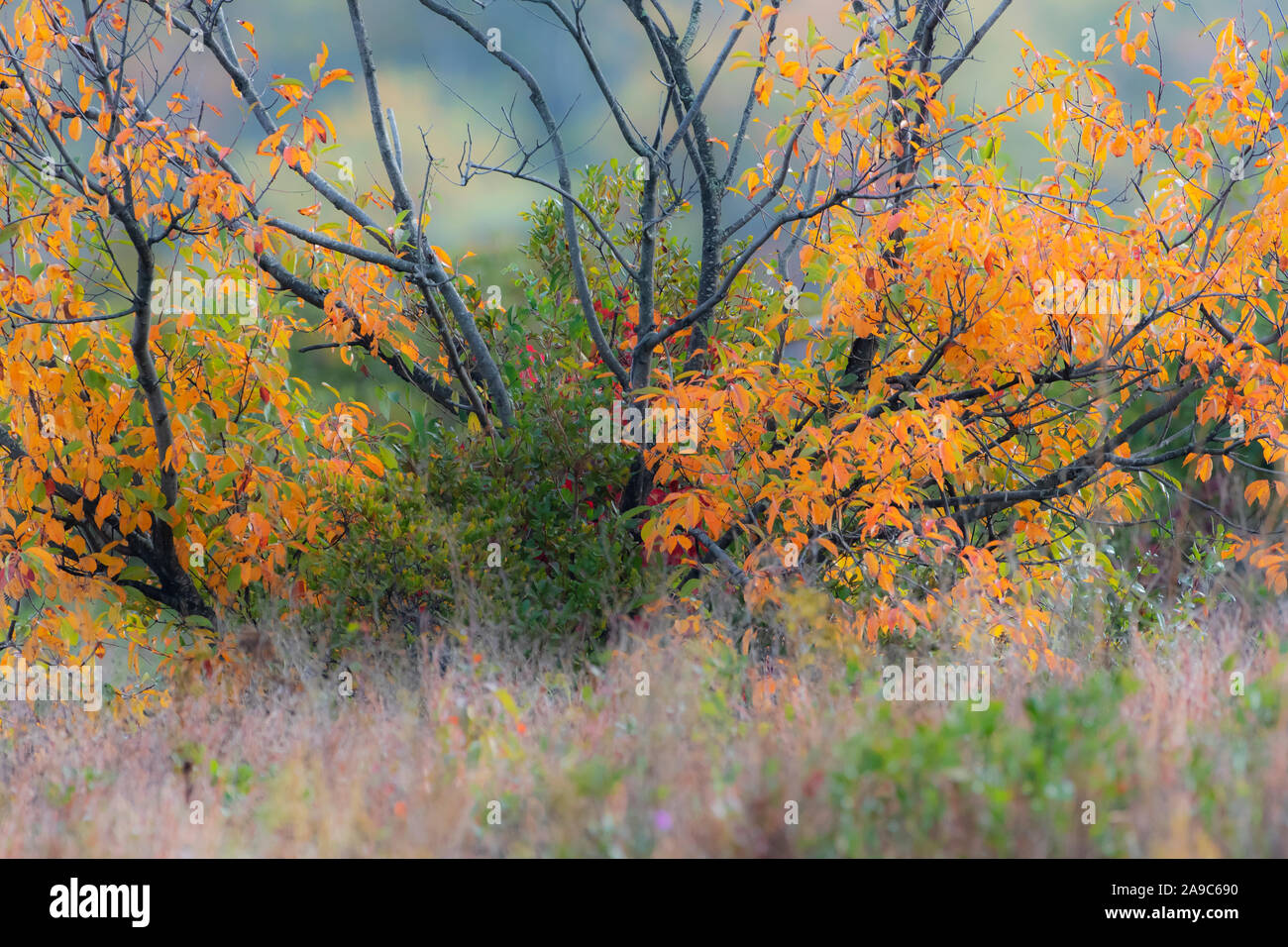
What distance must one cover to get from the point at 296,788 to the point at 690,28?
4.43 metres

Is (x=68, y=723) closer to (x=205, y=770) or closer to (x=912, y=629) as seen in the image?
(x=205, y=770)

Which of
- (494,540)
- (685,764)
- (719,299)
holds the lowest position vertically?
(685,764)

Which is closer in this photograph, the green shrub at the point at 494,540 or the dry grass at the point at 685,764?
the dry grass at the point at 685,764

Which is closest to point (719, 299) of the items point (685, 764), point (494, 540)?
point (494, 540)

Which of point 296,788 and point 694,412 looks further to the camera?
point 694,412

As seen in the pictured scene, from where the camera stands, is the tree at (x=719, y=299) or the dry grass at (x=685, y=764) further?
the tree at (x=719, y=299)

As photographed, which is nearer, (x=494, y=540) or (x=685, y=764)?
(x=685, y=764)

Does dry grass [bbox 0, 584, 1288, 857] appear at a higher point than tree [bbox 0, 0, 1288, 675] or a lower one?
lower

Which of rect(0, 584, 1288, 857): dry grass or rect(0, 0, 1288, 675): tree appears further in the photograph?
rect(0, 0, 1288, 675): tree

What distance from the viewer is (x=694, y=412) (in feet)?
15.7

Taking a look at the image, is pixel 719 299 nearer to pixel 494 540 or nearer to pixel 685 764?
pixel 494 540

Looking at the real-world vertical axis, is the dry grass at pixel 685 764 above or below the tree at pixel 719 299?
below

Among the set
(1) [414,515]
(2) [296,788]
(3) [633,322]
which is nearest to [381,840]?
(2) [296,788]

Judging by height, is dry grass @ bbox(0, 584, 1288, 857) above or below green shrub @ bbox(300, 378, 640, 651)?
below
